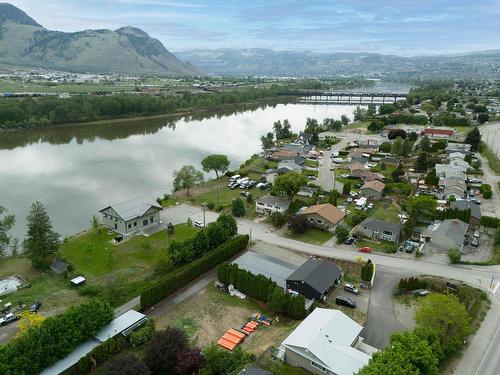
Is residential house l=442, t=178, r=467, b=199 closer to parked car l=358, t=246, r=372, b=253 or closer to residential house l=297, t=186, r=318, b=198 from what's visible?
residential house l=297, t=186, r=318, b=198

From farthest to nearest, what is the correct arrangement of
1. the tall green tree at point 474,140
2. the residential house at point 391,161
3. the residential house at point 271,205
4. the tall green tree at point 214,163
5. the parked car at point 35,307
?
the tall green tree at point 474,140
the residential house at point 391,161
the tall green tree at point 214,163
the residential house at point 271,205
the parked car at point 35,307

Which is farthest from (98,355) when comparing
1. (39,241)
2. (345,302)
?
(345,302)

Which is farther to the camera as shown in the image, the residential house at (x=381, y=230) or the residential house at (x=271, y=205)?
the residential house at (x=271, y=205)

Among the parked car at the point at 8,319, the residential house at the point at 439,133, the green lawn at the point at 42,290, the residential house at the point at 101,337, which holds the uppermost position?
the residential house at the point at 439,133

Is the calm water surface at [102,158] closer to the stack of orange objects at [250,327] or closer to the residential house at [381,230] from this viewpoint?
the stack of orange objects at [250,327]

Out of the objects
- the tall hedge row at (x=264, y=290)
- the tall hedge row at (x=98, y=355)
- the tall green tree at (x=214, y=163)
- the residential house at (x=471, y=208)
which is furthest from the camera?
the tall green tree at (x=214, y=163)

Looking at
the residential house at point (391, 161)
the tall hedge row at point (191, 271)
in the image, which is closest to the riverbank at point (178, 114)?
the residential house at point (391, 161)

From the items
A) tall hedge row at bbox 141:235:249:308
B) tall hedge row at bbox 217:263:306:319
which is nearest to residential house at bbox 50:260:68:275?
tall hedge row at bbox 141:235:249:308

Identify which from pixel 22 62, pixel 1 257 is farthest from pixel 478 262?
pixel 22 62
